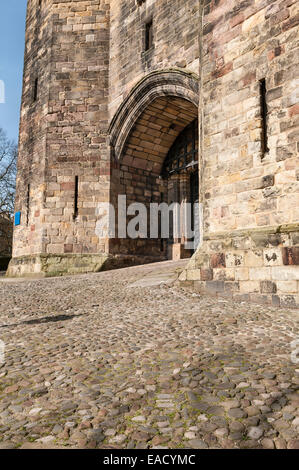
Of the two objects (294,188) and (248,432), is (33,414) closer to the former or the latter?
(248,432)

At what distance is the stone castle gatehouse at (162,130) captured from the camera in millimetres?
5055

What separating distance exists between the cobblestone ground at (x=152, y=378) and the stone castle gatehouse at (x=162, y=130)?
145 cm

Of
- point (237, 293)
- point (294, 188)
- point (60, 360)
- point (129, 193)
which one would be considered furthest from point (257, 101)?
point (129, 193)

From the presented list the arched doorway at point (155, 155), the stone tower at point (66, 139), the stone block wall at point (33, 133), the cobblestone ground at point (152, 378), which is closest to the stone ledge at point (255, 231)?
the cobblestone ground at point (152, 378)

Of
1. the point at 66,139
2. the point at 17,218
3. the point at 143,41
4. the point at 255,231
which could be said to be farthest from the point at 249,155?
the point at 17,218

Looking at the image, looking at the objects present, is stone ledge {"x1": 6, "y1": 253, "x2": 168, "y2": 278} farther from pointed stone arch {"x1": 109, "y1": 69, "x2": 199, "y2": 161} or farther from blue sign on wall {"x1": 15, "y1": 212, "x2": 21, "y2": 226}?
pointed stone arch {"x1": 109, "y1": 69, "x2": 199, "y2": 161}

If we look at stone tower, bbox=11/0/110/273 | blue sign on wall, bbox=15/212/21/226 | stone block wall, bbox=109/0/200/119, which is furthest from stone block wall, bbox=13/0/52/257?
stone block wall, bbox=109/0/200/119

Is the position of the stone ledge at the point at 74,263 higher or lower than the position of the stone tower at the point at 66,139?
lower

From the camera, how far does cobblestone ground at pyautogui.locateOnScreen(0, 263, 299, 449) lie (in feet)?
5.95

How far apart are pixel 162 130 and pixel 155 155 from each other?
0.85 meters

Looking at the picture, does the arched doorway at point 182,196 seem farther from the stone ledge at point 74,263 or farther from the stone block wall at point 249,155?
the stone block wall at point 249,155

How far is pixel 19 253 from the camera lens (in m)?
11.7

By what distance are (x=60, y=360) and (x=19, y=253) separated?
31.1 ft

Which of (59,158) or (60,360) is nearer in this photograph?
(60,360)
